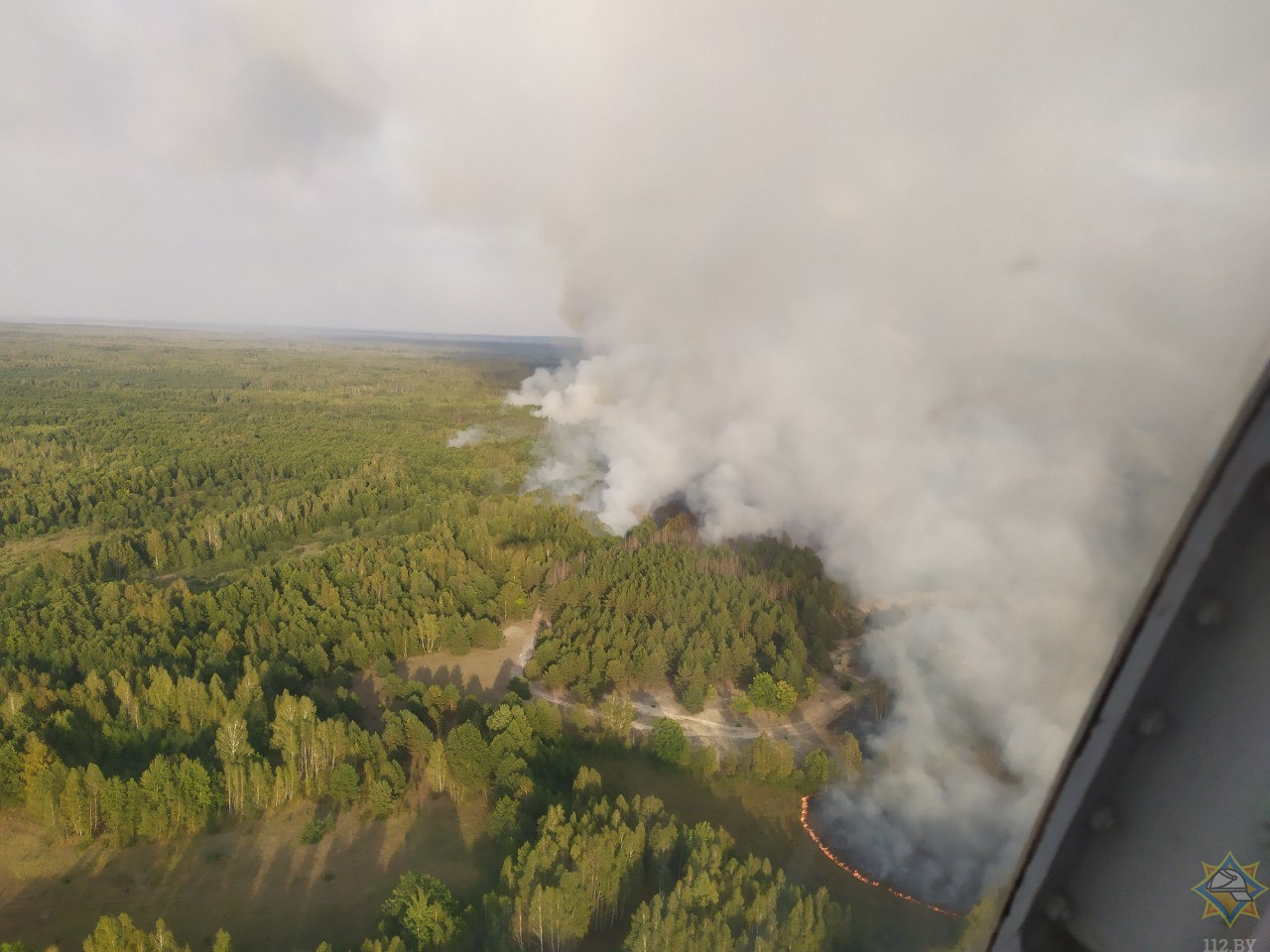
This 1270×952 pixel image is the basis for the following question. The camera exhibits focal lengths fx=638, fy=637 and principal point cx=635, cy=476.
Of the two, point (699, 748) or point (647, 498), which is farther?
point (647, 498)

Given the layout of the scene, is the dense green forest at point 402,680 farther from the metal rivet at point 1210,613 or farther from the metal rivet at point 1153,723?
the metal rivet at point 1210,613

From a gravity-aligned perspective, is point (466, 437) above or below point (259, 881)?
below

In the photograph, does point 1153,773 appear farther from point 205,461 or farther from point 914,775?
point 205,461

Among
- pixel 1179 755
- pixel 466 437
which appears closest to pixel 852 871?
pixel 1179 755

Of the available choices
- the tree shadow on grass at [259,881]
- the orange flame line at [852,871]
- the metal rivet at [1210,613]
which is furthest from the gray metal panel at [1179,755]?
the tree shadow on grass at [259,881]

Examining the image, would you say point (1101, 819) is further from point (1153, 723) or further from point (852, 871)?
point (852, 871)

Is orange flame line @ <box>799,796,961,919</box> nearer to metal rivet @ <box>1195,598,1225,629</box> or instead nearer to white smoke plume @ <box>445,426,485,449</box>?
metal rivet @ <box>1195,598,1225,629</box>

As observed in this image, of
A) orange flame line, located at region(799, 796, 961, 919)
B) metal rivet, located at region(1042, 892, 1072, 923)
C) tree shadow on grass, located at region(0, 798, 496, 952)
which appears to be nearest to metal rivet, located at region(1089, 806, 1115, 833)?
metal rivet, located at region(1042, 892, 1072, 923)

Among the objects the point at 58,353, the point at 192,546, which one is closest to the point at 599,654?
the point at 192,546
